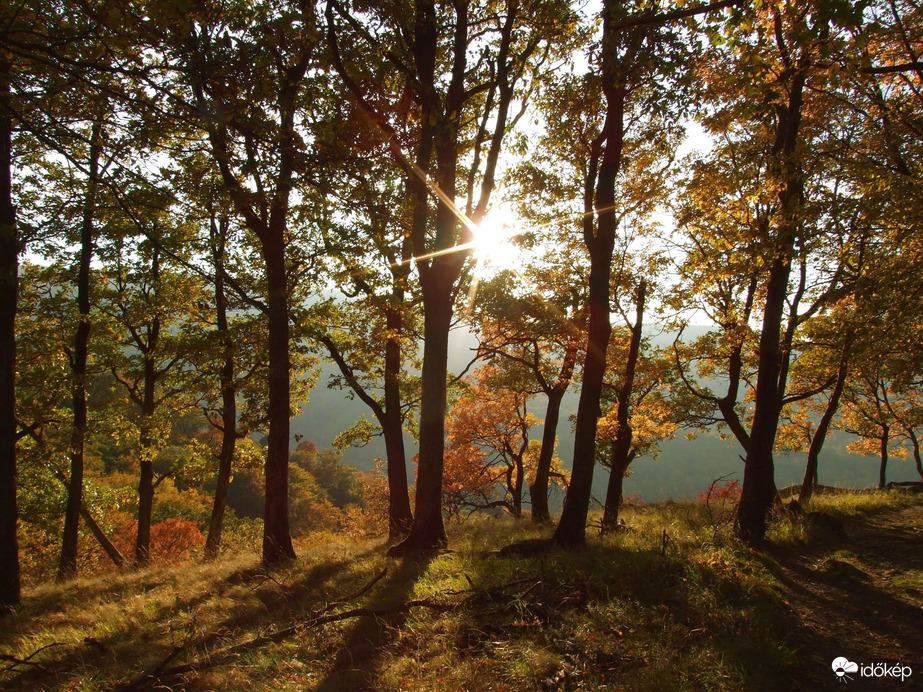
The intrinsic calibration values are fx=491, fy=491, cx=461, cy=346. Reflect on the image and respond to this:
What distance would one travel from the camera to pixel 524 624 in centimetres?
523

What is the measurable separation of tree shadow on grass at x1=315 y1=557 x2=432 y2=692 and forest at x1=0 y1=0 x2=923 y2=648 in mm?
588

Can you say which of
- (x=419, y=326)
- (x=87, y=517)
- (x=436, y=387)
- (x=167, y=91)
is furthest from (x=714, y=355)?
(x=87, y=517)

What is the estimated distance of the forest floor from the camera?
4504 mm

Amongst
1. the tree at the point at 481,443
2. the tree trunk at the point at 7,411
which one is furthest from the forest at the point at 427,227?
the tree at the point at 481,443

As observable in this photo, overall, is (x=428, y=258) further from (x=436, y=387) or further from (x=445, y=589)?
(x=445, y=589)

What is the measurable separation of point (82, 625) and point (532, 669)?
672 centimetres

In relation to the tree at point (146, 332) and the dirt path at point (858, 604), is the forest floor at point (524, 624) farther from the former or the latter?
the tree at point (146, 332)

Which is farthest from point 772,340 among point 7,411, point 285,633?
point 7,411

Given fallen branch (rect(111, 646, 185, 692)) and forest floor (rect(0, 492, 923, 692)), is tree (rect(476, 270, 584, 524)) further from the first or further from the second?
fallen branch (rect(111, 646, 185, 692))

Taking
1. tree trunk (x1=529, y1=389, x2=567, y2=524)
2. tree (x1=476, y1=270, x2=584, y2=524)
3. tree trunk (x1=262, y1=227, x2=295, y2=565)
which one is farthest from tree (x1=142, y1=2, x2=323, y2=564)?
tree trunk (x1=529, y1=389, x2=567, y2=524)

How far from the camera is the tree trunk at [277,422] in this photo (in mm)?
10898

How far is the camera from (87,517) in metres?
18.0

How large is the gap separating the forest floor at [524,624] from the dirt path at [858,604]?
1.0 inches

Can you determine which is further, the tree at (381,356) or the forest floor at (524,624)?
the tree at (381,356)
